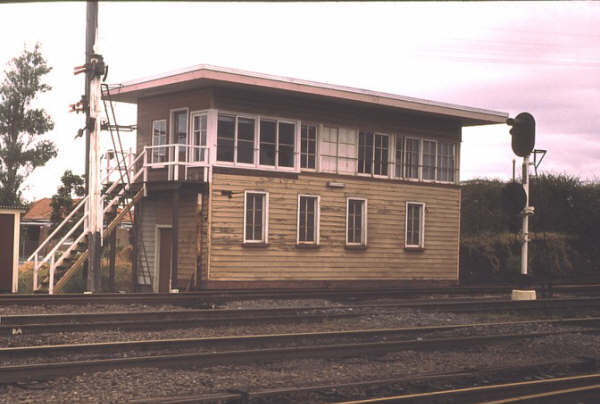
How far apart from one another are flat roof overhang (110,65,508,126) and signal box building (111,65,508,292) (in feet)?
0.14

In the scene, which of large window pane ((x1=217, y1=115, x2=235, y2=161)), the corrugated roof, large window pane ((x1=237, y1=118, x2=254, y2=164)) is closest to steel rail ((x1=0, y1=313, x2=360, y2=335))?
large window pane ((x1=217, y1=115, x2=235, y2=161))

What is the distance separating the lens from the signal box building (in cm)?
2167

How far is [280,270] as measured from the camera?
899 inches

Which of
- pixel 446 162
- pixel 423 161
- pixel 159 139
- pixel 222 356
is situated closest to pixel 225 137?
pixel 159 139

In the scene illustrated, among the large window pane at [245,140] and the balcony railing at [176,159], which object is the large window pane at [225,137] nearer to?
the large window pane at [245,140]

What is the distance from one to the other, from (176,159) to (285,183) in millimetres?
3816

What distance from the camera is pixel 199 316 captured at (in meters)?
13.6

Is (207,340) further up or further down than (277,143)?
further down

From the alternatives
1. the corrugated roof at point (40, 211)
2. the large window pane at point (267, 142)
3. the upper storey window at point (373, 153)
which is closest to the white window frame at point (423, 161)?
the upper storey window at point (373, 153)

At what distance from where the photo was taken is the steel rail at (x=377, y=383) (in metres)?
6.20

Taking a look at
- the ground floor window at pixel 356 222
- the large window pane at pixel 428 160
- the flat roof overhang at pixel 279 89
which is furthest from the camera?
the large window pane at pixel 428 160

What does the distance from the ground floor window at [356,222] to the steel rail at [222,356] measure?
1346 centimetres

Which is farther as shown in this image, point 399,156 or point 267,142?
point 399,156

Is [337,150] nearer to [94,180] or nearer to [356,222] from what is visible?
[356,222]
